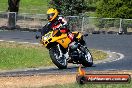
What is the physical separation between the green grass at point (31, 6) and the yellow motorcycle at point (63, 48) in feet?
146

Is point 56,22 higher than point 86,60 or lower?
higher

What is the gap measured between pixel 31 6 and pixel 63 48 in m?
51.3

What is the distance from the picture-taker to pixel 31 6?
226 feet

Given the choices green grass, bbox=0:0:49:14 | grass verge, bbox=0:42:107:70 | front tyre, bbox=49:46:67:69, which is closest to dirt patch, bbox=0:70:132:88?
front tyre, bbox=49:46:67:69

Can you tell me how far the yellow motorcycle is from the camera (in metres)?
17.5

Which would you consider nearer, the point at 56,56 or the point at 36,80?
the point at 36,80

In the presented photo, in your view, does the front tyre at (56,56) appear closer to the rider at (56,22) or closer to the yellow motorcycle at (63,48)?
A: the yellow motorcycle at (63,48)

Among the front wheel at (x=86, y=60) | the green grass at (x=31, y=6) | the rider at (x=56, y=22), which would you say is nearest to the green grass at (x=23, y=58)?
the front wheel at (x=86, y=60)

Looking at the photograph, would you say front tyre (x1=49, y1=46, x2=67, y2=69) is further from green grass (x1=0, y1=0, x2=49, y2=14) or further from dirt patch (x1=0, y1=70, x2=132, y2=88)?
green grass (x1=0, y1=0, x2=49, y2=14)

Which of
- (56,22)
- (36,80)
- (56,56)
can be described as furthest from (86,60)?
(36,80)

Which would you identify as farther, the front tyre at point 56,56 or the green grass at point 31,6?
the green grass at point 31,6

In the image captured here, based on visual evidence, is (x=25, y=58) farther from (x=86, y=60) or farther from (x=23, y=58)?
(x=86, y=60)

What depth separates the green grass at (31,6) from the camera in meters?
A: 64.1

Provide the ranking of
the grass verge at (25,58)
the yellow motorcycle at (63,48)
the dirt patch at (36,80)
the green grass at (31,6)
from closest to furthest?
the dirt patch at (36,80) < the yellow motorcycle at (63,48) < the grass verge at (25,58) < the green grass at (31,6)
